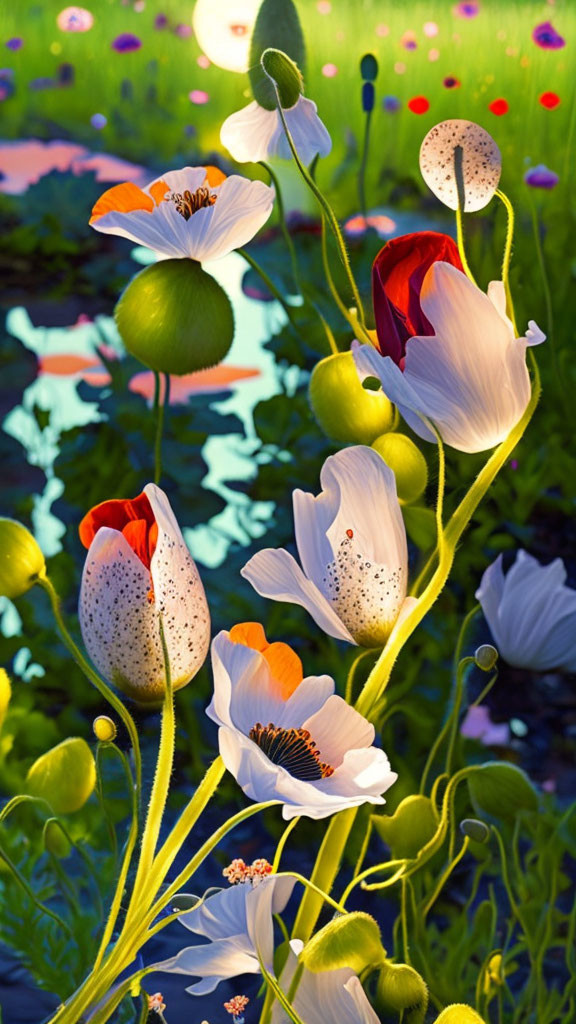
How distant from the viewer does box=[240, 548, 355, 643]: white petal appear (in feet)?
1.28

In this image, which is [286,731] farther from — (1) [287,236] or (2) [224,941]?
(1) [287,236]

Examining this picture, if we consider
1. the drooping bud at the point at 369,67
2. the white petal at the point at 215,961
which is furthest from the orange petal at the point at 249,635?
the drooping bud at the point at 369,67

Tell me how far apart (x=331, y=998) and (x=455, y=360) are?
208mm

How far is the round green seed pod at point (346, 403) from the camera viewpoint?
0.42m

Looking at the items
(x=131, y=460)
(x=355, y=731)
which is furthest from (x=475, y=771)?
(x=131, y=460)

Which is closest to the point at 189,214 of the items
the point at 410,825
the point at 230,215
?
the point at 230,215

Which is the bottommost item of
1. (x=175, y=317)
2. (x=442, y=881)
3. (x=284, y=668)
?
(x=442, y=881)

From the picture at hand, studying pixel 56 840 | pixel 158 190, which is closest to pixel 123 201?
pixel 158 190

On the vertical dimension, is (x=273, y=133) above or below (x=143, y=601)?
above

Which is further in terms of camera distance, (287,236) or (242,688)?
(287,236)

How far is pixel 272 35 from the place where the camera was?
17.3 inches

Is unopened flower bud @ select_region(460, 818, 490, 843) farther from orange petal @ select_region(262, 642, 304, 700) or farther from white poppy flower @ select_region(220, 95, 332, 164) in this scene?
white poppy flower @ select_region(220, 95, 332, 164)

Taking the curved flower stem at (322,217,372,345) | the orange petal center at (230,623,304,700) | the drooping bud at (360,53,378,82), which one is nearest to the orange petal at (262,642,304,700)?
the orange petal center at (230,623,304,700)

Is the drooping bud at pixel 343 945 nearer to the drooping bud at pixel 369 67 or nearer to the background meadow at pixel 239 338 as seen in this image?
the background meadow at pixel 239 338
